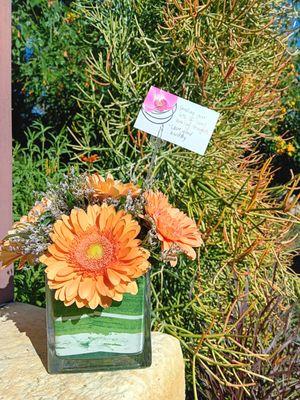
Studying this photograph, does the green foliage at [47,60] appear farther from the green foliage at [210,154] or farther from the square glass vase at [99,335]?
the square glass vase at [99,335]

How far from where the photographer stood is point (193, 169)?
1431 mm

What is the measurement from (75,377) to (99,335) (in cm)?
9

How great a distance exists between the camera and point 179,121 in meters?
1.30

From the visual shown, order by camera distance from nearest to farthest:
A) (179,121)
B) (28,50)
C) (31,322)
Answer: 1. (31,322)
2. (179,121)
3. (28,50)

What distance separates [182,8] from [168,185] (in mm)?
476

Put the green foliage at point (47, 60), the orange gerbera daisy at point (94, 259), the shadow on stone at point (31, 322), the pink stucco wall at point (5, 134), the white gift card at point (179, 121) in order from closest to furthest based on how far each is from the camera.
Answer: the orange gerbera daisy at point (94, 259), the shadow on stone at point (31, 322), the white gift card at point (179, 121), the pink stucco wall at point (5, 134), the green foliage at point (47, 60)

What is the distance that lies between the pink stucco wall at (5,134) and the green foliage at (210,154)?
0.72 feet

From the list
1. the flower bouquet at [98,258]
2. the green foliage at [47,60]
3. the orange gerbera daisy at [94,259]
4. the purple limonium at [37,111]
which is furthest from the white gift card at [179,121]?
the purple limonium at [37,111]

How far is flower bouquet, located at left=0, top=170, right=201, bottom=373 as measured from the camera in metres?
0.85

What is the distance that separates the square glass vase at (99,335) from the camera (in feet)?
2.91

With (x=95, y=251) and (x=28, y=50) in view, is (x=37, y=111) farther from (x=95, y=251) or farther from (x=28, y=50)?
(x=95, y=251)

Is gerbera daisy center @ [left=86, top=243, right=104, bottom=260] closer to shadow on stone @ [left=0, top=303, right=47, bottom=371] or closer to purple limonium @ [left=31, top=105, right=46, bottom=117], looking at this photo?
shadow on stone @ [left=0, top=303, right=47, bottom=371]

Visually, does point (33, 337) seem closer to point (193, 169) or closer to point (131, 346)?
point (131, 346)

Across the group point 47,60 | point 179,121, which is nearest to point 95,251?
point 179,121
